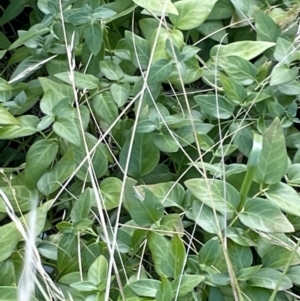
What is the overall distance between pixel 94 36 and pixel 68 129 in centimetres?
12

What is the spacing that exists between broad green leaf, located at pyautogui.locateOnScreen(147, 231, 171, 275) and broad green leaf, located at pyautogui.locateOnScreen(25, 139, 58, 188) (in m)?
0.15

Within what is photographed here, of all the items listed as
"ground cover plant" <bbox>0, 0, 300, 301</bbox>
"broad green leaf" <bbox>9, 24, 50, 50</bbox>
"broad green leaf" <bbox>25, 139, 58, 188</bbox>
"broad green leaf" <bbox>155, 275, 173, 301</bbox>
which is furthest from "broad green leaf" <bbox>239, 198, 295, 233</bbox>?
"broad green leaf" <bbox>9, 24, 50, 50</bbox>

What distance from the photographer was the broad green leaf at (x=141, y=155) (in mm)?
656

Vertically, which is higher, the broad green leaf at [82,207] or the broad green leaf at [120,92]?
the broad green leaf at [120,92]

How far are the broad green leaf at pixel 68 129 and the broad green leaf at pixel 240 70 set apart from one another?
Answer: 0.19 m

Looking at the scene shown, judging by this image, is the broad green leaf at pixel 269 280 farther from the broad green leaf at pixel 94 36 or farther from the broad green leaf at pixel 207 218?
the broad green leaf at pixel 94 36

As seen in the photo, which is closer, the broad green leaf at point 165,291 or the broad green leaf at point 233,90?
Answer: the broad green leaf at point 165,291

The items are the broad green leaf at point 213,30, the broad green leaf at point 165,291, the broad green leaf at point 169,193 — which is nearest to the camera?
the broad green leaf at point 165,291

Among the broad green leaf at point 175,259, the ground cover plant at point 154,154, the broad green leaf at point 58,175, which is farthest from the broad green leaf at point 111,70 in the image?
the broad green leaf at point 175,259

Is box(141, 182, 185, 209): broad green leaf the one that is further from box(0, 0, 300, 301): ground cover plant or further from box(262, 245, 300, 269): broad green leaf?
box(262, 245, 300, 269): broad green leaf

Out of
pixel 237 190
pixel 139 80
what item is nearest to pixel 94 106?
pixel 139 80

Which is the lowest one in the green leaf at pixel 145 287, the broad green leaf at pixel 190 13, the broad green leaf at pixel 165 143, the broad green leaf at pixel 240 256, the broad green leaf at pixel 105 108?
the green leaf at pixel 145 287

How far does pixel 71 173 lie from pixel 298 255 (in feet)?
0.84

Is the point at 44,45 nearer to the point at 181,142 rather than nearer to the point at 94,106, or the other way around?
the point at 94,106
